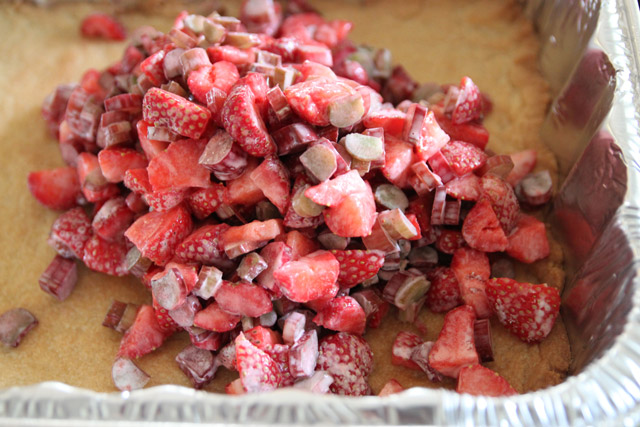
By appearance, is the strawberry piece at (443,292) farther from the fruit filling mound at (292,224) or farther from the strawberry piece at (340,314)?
the strawberry piece at (340,314)

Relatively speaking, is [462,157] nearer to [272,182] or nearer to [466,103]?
[466,103]

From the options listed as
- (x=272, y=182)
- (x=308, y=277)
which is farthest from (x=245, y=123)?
(x=308, y=277)

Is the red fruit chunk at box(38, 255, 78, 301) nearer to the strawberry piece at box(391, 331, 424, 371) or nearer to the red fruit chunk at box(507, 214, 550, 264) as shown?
the strawberry piece at box(391, 331, 424, 371)

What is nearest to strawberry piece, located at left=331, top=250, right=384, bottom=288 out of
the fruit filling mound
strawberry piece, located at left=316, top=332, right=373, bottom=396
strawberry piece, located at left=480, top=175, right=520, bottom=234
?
the fruit filling mound

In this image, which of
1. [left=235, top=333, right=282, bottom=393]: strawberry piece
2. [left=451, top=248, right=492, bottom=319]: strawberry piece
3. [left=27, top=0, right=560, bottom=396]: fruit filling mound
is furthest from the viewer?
[left=451, top=248, right=492, bottom=319]: strawberry piece

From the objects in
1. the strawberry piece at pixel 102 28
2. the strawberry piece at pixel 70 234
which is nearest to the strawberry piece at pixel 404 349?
the strawberry piece at pixel 70 234

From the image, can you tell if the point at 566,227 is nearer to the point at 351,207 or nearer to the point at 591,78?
the point at 591,78
